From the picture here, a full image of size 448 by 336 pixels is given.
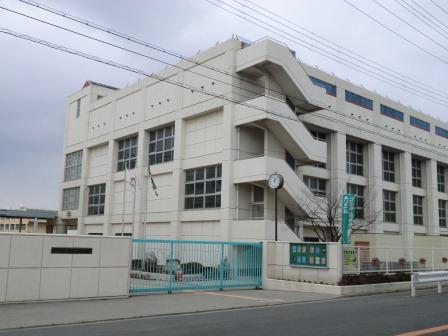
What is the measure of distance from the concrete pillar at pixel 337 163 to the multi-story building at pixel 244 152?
0.09 metres

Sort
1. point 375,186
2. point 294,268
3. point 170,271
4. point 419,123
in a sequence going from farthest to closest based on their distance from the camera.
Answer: point 419,123
point 375,186
point 294,268
point 170,271

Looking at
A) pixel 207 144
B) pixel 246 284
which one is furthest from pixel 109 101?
pixel 246 284

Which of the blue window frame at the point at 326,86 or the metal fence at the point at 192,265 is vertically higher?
the blue window frame at the point at 326,86

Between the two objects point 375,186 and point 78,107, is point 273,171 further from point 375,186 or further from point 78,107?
point 78,107

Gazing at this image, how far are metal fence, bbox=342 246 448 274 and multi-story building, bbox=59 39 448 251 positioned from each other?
26.8 feet

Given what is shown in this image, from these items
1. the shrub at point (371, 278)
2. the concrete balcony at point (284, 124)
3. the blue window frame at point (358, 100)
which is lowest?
the shrub at point (371, 278)

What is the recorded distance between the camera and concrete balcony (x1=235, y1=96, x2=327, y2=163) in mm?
30516

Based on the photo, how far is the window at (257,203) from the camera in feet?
107

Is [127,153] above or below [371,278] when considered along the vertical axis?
above

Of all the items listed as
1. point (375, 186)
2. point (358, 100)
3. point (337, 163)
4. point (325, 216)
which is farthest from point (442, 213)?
point (325, 216)

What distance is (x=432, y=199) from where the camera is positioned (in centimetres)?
4984

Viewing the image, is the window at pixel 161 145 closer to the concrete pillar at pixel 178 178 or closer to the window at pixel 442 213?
the concrete pillar at pixel 178 178

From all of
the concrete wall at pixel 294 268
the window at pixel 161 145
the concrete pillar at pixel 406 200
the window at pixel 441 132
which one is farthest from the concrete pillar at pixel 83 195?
the window at pixel 441 132

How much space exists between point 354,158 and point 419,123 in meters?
11.6
